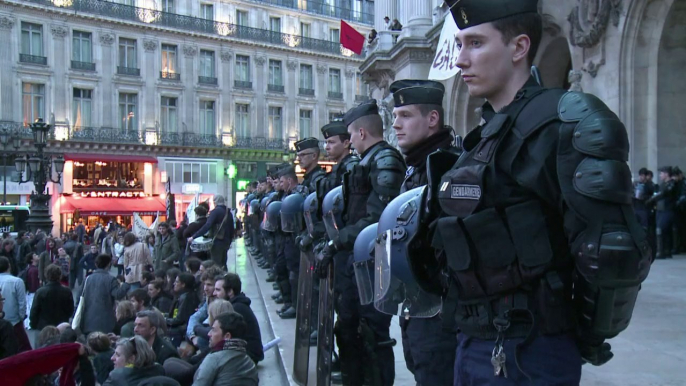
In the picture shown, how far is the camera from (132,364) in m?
4.70

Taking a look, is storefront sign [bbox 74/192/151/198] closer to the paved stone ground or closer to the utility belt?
the paved stone ground

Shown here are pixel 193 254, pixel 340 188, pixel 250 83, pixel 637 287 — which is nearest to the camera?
pixel 637 287

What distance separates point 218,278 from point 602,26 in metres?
7.42

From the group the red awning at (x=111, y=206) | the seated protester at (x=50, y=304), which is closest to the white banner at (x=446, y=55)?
the seated protester at (x=50, y=304)

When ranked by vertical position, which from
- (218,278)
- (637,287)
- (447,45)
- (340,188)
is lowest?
(218,278)

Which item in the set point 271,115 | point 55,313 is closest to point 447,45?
point 55,313

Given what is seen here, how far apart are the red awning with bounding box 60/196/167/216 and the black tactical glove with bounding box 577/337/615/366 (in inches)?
1529

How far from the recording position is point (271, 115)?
44.8m

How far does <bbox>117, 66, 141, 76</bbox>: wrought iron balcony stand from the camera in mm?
38812

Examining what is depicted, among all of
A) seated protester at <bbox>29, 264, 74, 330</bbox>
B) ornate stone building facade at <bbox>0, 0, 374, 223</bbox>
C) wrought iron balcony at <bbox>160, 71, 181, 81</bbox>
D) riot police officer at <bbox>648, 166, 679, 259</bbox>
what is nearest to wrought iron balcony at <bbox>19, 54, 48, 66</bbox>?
ornate stone building facade at <bbox>0, 0, 374, 223</bbox>

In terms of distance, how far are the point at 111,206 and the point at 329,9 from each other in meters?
22.9

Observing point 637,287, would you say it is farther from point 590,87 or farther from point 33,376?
point 590,87

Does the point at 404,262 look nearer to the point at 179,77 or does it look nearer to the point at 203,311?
the point at 203,311

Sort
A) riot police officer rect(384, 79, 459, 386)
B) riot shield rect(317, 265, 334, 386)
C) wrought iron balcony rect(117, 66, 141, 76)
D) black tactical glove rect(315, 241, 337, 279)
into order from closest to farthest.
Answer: riot police officer rect(384, 79, 459, 386) → riot shield rect(317, 265, 334, 386) → black tactical glove rect(315, 241, 337, 279) → wrought iron balcony rect(117, 66, 141, 76)
